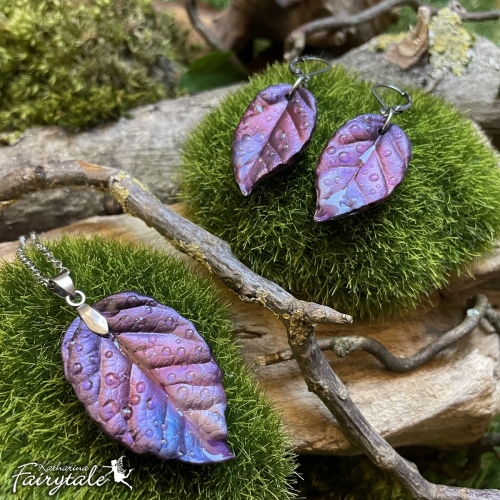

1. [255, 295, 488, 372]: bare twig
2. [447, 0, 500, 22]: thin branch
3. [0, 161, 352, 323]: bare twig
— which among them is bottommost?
[255, 295, 488, 372]: bare twig

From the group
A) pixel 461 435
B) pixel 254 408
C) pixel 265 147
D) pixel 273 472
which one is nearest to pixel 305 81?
pixel 265 147

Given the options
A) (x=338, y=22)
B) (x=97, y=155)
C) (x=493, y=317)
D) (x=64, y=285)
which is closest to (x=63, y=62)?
(x=97, y=155)

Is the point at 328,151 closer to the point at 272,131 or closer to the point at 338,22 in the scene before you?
the point at 272,131

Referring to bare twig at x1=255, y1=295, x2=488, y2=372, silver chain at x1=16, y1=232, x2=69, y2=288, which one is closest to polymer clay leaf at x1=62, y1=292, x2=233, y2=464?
silver chain at x1=16, y1=232, x2=69, y2=288

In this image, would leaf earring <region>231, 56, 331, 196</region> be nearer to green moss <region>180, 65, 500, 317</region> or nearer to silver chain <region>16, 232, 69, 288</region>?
green moss <region>180, 65, 500, 317</region>

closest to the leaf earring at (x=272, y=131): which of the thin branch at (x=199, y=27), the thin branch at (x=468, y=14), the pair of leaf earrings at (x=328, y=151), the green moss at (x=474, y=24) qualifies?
the pair of leaf earrings at (x=328, y=151)

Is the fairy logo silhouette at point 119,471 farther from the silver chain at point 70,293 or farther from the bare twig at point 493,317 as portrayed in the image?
the bare twig at point 493,317
